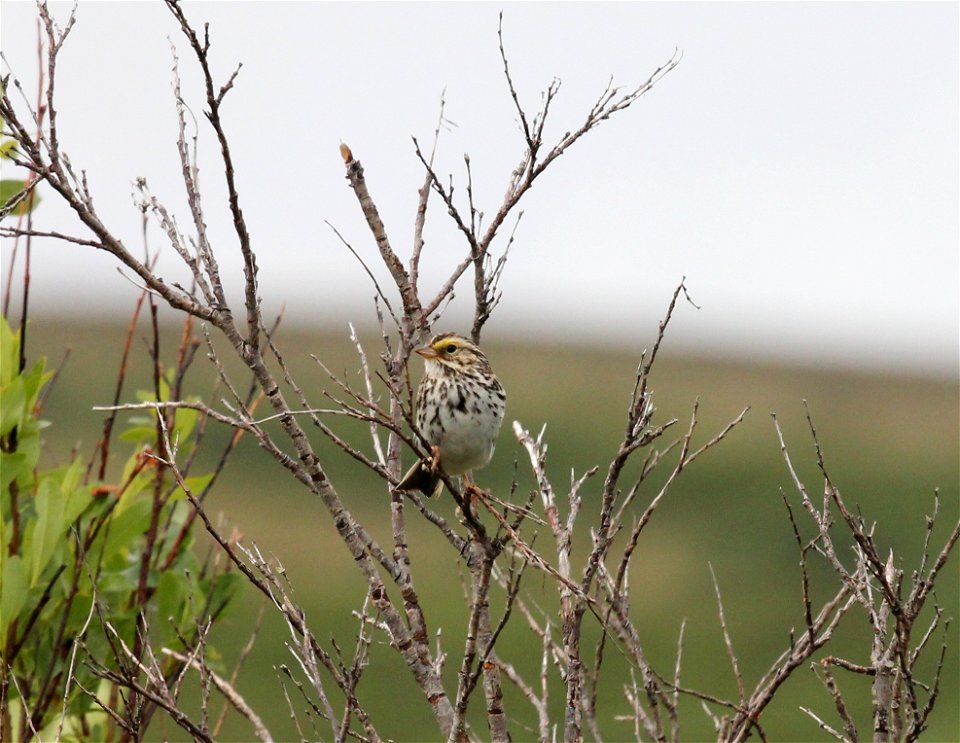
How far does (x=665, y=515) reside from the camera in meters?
21.9

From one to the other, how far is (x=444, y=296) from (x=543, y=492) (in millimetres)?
924

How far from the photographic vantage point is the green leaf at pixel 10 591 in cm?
480

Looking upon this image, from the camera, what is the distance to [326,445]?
21609 mm

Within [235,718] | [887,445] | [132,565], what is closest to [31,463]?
[132,565]

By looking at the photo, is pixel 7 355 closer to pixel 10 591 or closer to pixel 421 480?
pixel 10 591

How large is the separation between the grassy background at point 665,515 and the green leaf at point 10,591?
25.7 feet

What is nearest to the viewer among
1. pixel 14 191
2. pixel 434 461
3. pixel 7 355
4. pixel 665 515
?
pixel 434 461

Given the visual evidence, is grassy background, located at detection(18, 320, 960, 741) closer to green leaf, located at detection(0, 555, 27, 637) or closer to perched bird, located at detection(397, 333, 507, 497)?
perched bird, located at detection(397, 333, 507, 497)

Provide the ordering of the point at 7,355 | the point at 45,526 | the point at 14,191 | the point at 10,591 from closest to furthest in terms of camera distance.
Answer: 1. the point at 10,591
2. the point at 45,526
3. the point at 7,355
4. the point at 14,191

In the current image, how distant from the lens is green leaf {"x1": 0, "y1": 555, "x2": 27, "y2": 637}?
4.80 metres

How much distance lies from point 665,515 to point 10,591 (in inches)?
702

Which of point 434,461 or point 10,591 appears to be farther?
point 10,591

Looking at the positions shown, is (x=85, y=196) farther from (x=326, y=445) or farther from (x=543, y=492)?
(x=326, y=445)

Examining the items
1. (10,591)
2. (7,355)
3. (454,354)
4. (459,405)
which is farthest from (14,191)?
(459,405)
